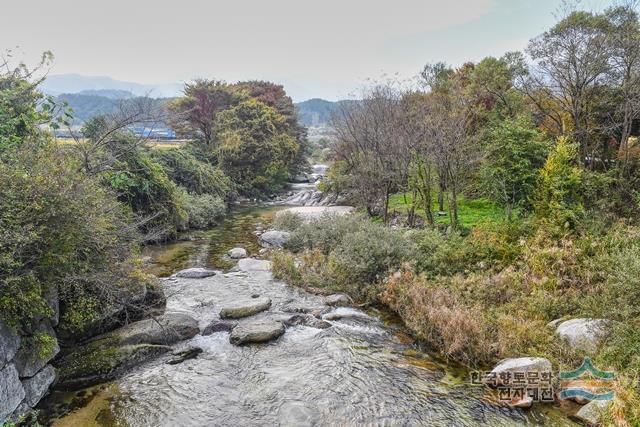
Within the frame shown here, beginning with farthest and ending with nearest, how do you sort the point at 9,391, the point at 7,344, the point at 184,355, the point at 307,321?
1. the point at 307,321
2. the point at 184,355
3. the point at 7,344
4. the point at 9,391

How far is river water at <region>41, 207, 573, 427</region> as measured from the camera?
6.42 meters

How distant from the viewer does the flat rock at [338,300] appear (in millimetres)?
11291

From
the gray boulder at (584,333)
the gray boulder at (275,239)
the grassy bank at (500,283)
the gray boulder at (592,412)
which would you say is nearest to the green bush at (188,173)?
the gray boulder at (275,239)

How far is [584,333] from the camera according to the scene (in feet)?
24.8

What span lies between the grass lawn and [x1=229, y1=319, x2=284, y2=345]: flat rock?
8.35 meters

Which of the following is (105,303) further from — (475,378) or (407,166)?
(407,166)

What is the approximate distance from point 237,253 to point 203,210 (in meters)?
7.67

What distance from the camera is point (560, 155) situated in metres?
12.4

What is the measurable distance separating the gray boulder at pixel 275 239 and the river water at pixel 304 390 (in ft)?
26.2

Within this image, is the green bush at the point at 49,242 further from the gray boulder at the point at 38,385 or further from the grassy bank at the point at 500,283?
the grassy bank at the point at 500,283

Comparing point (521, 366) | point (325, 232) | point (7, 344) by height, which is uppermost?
point (7, 344)

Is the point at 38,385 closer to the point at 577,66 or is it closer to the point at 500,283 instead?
the point at 500,283

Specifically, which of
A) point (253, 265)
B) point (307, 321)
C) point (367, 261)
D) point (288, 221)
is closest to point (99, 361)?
point (307, 321)

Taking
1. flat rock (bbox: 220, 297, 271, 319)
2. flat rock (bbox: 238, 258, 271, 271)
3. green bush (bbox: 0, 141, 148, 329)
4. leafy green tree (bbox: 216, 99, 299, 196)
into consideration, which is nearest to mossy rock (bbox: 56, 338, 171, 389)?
green bush (bbox: 0, 141, 148, 329)
